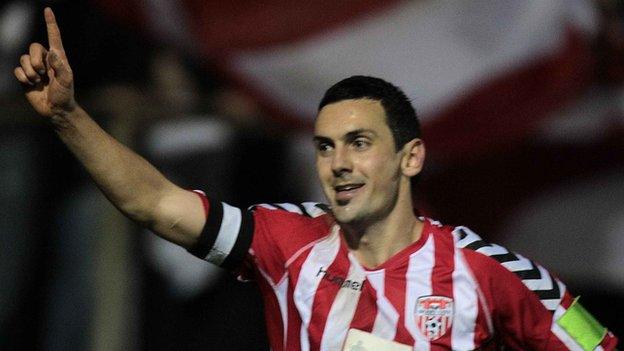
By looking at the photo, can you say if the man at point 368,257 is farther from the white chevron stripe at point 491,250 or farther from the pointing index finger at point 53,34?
the pointing index finger at point 53,34

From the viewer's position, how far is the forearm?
3.11 meters

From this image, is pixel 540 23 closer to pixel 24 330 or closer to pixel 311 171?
pixel 311 171

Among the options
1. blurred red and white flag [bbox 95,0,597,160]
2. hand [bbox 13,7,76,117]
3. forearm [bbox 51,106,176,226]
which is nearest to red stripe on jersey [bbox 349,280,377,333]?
forearm [bbox 51,106,176,226]

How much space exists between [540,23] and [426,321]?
7.53 feet

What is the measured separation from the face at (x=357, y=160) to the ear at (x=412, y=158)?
1.2 inches

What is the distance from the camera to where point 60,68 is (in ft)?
9.91

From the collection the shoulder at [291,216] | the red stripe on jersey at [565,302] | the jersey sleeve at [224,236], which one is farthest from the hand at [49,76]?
the red stripe on jersey at [565,302]

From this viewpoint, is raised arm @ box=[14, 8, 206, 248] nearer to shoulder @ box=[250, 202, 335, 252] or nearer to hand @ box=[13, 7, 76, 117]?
hand @ box=[13, 7, 76, 117]

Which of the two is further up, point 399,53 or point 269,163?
point 399,53

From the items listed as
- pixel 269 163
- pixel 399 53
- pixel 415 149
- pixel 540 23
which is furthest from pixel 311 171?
pixel 415 149

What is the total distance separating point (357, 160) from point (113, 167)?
2.13ft

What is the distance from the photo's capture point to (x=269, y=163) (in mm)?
5137

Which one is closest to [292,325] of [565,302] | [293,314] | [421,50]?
[293,314]

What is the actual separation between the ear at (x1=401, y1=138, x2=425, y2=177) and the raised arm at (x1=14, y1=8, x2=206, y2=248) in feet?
1.92
